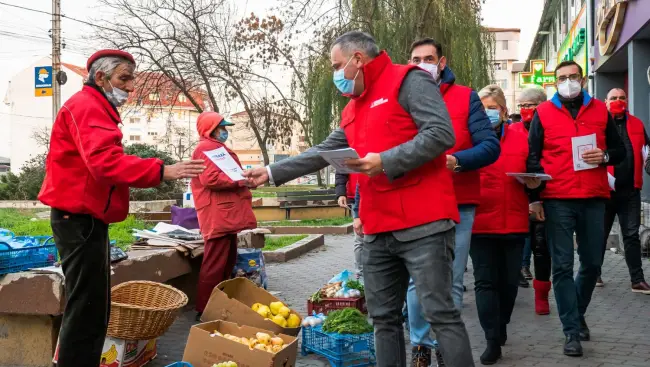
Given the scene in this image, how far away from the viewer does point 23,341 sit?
5324 mm

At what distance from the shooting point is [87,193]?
4105 millimetres

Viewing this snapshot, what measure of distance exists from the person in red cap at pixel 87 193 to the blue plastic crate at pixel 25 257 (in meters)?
1.25

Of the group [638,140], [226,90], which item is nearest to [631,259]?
[638,140]

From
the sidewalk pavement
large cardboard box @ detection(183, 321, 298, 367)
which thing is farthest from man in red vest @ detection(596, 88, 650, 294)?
large cardboard box @ detection(183, 321, 298, 367)

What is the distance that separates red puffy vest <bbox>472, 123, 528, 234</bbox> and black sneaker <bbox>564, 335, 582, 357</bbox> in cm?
90

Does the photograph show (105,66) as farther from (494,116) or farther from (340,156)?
(494,116)

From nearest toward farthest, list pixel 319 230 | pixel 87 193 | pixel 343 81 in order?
pixel 343 81
pixel 87 193
pixel 319 230

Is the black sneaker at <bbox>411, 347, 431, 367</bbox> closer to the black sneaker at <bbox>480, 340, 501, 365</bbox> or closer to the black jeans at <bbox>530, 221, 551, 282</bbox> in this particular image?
the black sneaker at <bbox>480, 340, 501, 365</bbox>

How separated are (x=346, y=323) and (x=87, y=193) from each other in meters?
2.17

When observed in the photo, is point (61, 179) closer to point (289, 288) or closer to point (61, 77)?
point (289, 288)

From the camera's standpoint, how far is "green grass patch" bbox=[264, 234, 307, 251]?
41.4 feet

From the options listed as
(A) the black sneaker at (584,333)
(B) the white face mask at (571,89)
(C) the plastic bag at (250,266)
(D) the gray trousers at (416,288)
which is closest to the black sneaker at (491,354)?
(A) the black sneaker at (584,333)

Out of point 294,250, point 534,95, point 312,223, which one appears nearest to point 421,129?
point 534,95

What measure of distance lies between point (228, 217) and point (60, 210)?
2829 mm
